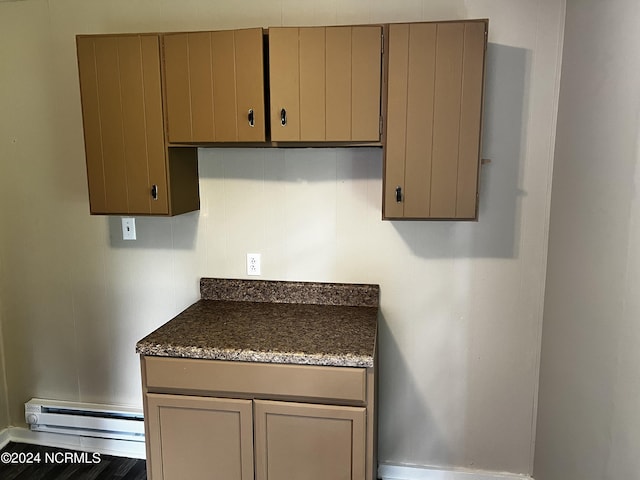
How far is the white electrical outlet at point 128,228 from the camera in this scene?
7.76ft

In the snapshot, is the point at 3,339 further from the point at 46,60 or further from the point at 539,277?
the point at 539,277

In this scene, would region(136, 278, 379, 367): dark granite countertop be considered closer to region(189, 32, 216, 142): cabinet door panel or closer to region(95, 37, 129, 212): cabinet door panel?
region(95, 37, 129, 212): cabinet door panel

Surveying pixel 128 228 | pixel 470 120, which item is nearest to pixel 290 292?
pixel 128 228

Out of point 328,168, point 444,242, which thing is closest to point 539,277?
point 444,242

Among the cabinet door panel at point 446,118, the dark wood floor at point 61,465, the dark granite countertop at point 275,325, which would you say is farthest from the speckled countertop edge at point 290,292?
the dark wood floor at point 61,465

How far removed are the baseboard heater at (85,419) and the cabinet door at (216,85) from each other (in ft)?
4.93

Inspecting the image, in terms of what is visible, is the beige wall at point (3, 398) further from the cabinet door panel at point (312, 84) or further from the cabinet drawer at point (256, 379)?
the cabinet door panel at point (312, 84)

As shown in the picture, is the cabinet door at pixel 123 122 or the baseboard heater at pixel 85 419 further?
the baseboard heater at pixel 85 419

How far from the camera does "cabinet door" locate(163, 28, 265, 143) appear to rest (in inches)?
72.6

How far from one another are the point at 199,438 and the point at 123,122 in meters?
1.26

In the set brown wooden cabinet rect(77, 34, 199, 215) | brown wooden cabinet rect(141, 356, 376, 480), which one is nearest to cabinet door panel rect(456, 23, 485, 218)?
brown wooden cabinet rect(141, 356, 376, 480)

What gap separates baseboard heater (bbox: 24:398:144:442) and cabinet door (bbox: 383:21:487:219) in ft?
5.60

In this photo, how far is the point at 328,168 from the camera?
7.17 feet

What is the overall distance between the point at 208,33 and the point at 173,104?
0.30 meters
